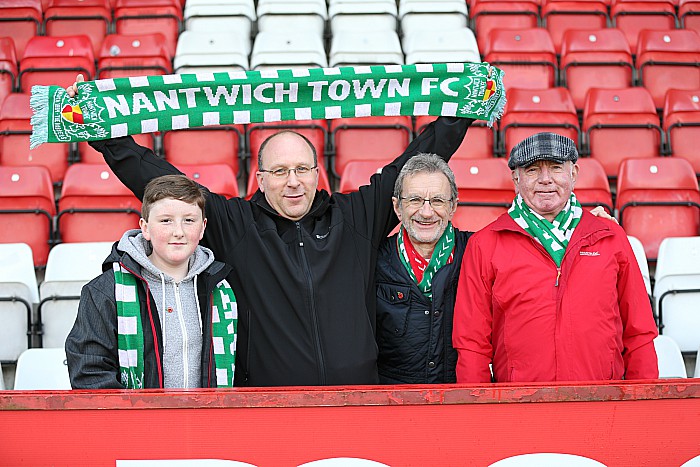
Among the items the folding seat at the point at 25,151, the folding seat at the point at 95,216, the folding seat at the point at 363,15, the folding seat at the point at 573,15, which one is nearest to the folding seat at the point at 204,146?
the folding seat at the point at 95,216

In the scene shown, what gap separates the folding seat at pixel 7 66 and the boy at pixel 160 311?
14.5 ft

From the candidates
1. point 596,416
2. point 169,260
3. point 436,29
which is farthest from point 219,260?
point 436,29

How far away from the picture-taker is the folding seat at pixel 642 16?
682 centimetres

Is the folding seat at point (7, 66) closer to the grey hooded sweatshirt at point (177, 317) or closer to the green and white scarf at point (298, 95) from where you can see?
the green and white scarf at point (298, 95)

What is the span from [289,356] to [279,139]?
73cm

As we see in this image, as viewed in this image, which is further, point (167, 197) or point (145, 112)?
point (145, 112)

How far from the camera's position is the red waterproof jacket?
2215mm

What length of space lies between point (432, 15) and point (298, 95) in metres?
4.42

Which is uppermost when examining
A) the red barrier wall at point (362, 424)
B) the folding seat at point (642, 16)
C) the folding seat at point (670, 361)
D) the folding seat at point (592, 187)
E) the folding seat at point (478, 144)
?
the folding seat at point (642, 16)

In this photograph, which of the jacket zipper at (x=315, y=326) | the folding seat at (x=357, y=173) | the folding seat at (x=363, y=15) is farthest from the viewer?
the folding seat at (x=363, y=15)

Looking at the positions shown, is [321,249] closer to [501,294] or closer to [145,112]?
[501,294]

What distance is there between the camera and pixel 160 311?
2.04 m

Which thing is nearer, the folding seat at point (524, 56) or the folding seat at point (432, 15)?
the folding seat at point (524, 56)

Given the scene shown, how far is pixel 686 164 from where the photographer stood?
15.5 ft
